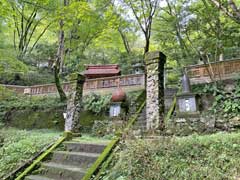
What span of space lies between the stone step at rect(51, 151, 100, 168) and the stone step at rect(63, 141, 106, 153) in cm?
18

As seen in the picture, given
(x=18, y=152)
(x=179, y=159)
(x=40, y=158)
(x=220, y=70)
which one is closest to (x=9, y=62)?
(x=18, y=152)

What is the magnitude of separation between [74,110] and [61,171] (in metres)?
2.72

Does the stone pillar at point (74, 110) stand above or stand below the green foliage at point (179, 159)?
above

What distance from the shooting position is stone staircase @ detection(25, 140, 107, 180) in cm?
437

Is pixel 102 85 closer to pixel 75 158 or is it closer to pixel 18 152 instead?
pixel 18 152

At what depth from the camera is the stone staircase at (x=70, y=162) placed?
4.37 meters

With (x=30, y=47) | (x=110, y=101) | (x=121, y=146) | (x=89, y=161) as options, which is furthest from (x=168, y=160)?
(x=30, y=47)

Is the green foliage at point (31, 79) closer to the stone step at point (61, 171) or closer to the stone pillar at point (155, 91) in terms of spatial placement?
the stone pillar at point (155, 91)

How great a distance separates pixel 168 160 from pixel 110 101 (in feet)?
19.3

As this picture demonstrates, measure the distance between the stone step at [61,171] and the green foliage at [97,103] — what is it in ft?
15.3

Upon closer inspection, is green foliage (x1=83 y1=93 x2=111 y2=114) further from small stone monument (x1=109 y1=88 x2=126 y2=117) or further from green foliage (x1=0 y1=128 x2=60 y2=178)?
green foliage (x1=0 y1=128 x2=60 y2=178)

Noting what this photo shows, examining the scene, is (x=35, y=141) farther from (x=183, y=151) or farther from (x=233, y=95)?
(x=233, y=95)

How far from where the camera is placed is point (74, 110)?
698 cm

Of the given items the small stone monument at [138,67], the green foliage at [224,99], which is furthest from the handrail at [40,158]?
the small stone monument at [138,67]
